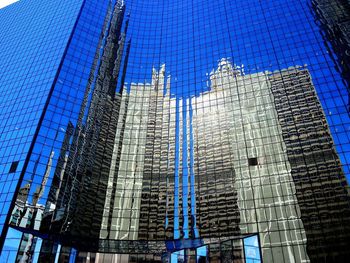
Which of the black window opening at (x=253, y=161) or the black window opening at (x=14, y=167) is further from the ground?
the black window opening at (x=253, y=161)

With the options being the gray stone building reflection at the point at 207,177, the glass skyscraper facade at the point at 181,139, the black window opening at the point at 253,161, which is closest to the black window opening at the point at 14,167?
the glass skyscraper facade at the point at 181,139

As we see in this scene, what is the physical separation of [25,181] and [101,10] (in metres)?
47.6

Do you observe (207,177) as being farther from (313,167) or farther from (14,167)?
(14,167)

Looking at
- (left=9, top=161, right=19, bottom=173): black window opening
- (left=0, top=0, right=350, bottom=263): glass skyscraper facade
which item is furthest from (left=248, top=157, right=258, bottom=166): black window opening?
(left=9, top=161, right=19, bottom=173): black window opening

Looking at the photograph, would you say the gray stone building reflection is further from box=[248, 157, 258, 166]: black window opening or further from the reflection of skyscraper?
box=[248, 157, 258, 166]: black window opening

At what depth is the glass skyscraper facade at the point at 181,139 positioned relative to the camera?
42531mm

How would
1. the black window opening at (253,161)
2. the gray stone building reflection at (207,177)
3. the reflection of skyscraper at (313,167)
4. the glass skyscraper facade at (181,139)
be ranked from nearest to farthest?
the reflection of skyscraper at (313,167), the gray stone building reflection at (207,177), the glass skyscraper facade at (181,139), the black window opening at (253,161)

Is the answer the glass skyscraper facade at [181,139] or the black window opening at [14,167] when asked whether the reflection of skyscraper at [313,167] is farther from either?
the black window opening at [14,167]

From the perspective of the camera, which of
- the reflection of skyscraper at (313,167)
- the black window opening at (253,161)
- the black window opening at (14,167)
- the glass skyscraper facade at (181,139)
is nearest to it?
the reflection of skyscraper at (313,167)

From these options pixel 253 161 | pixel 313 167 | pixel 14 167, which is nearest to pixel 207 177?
pixel 253 161

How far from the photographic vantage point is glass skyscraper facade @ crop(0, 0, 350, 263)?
42531mm

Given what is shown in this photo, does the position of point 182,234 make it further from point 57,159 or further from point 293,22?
point 293,22

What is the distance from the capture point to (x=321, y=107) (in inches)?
1955

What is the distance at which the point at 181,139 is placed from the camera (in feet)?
185
